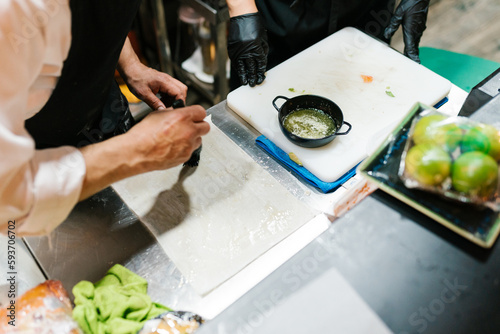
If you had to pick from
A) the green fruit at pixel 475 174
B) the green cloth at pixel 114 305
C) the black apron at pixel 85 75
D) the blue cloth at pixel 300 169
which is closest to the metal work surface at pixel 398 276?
the green fruit at pixel 475 174

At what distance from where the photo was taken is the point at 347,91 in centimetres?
155

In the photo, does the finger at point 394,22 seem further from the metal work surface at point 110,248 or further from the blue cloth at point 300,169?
the metal work surface at point 110,248

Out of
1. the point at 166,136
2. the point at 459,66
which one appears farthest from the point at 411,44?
the point at 166,136

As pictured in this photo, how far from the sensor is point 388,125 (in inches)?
56.6

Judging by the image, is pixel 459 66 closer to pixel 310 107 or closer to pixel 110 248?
pixel 310 107

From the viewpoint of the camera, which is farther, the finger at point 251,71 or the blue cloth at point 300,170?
the finger at point 251,71

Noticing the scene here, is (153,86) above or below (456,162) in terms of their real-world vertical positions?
below

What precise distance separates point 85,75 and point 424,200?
956 millimetres

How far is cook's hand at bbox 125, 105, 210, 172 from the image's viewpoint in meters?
1.02

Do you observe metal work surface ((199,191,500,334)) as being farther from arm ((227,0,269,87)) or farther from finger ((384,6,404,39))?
finger ((384,6,404,39))

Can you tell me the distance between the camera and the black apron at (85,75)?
983 mm

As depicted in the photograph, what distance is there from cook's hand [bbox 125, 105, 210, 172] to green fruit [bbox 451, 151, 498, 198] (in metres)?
0.67

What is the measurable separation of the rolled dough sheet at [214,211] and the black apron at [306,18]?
0.70 meters

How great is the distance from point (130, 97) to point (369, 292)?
2.32m
